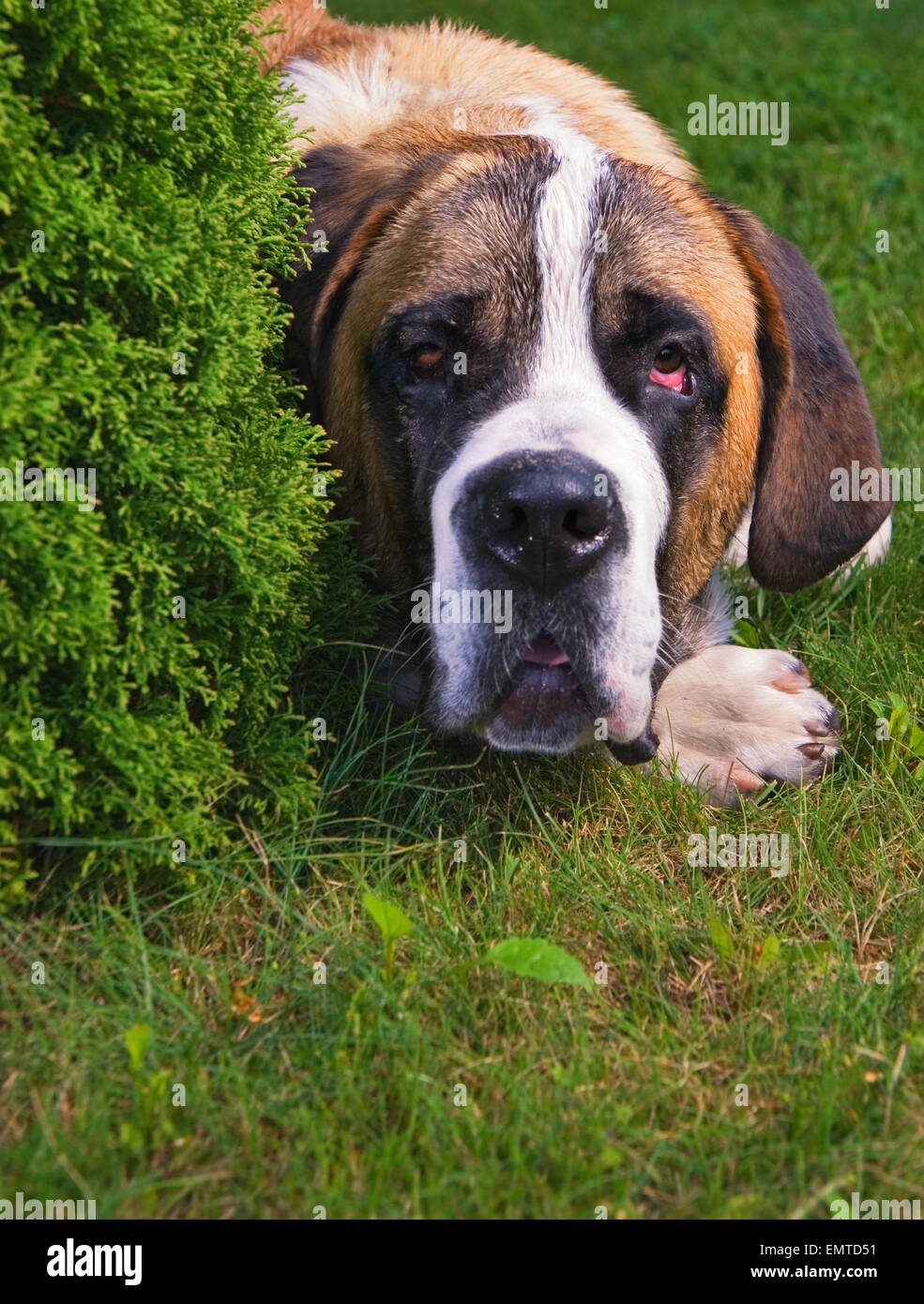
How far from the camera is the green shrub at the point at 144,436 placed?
2.58m

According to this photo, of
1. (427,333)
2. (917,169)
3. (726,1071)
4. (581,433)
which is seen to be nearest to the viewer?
(726,1071)

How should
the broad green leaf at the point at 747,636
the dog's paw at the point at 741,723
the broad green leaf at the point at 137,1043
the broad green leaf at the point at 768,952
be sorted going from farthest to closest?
the broad green leaf at the point at 747,636 → the dog's paw at the point at 741,723 → the broad green leaf at the point at 768,952 → the broad green leaf at the point at 137,1043

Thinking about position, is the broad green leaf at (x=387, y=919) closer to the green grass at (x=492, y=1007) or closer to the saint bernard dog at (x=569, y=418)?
the green grass at (x=492, y=1007)

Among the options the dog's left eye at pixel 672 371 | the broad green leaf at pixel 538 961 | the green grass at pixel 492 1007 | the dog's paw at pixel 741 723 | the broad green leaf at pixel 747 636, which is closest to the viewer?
the green grass at pixel 492 1007

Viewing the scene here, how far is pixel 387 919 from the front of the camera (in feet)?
9.06

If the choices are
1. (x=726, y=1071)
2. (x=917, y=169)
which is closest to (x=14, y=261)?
(x=726, y=1071)

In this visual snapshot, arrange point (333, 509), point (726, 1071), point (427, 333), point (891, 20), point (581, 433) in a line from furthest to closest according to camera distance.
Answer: point (891, 20), point (333, 509), point (427, 333), point (581, 433), point (726, 1071)

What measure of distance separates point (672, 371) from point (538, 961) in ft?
4.59

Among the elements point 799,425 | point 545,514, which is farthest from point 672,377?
point 545,514

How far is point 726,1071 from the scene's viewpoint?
2.62m

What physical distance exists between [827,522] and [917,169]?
374cm

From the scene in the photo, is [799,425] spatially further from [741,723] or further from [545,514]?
[545,514]

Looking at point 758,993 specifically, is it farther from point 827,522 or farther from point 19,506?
point 19,506

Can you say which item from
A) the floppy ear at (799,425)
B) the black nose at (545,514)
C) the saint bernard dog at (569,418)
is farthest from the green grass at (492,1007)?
the black nose at (545,514)
